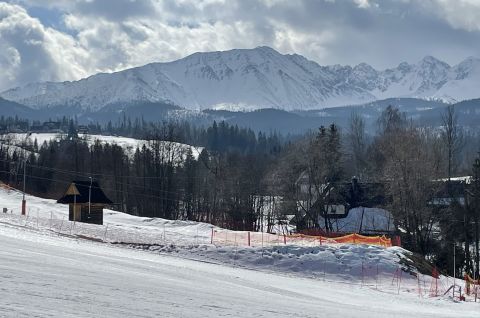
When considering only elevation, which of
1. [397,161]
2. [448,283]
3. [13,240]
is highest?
[397,161]

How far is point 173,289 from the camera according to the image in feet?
70.5

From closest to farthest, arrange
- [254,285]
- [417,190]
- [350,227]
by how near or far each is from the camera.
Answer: [254,285] → [417,190] → [350,227]

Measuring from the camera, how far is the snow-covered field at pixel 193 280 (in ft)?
55.7

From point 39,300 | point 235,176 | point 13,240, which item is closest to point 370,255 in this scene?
point 13,240

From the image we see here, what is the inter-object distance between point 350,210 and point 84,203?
40.1m

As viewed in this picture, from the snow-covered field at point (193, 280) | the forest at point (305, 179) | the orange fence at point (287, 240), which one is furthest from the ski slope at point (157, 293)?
the forest at point (305, 179)

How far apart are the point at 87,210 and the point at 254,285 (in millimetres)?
38907

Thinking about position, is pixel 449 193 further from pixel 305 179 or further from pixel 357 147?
pixel 357 147

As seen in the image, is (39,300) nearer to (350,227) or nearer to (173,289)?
(173,289)

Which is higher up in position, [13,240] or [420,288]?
[13,240]

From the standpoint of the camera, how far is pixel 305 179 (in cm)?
8431

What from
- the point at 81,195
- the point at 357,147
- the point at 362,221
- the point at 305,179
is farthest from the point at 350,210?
the point at 81,195

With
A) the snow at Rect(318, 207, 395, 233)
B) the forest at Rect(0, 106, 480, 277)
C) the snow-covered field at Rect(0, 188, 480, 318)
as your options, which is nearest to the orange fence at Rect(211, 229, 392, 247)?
the snow-covered field at Rect(0, 188, 480, 318)

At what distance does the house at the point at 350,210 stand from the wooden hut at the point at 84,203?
2267 cm
